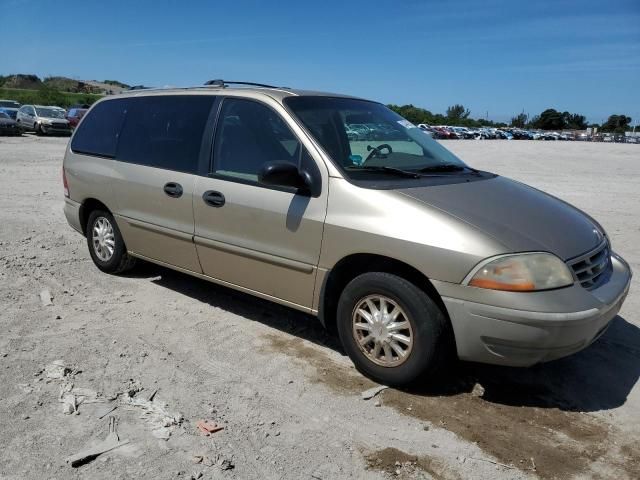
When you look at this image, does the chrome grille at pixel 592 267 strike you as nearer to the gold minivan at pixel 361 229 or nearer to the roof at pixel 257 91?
the gold minivan at pixel 361 229

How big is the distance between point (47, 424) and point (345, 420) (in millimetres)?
1638

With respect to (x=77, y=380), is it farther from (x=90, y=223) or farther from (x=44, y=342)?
(x=90, y=223)

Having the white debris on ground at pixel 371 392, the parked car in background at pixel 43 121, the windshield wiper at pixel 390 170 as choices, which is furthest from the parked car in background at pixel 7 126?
the white debris on ground at pixel 371 392

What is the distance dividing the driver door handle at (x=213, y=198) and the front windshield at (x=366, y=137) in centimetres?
86

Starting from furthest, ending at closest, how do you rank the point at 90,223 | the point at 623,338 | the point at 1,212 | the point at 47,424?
the point at 1,212 → the point at 90,223 → the point at 623,338 → the point at 47,424

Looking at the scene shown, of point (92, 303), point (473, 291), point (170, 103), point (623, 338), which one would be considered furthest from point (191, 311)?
point (623, 338)

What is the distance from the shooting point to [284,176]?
387 centimetres

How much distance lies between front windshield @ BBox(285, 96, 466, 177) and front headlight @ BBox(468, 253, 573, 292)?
114 centimetres

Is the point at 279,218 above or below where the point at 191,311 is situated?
above

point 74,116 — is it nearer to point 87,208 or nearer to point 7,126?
point 7,126

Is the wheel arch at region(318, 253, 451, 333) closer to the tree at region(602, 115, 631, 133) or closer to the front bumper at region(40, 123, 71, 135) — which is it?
the front bumper at region(40, 123, 71, 135)

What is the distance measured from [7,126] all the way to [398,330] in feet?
101

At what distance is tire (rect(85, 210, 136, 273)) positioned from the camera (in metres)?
5.77

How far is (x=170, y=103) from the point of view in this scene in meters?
5.16
